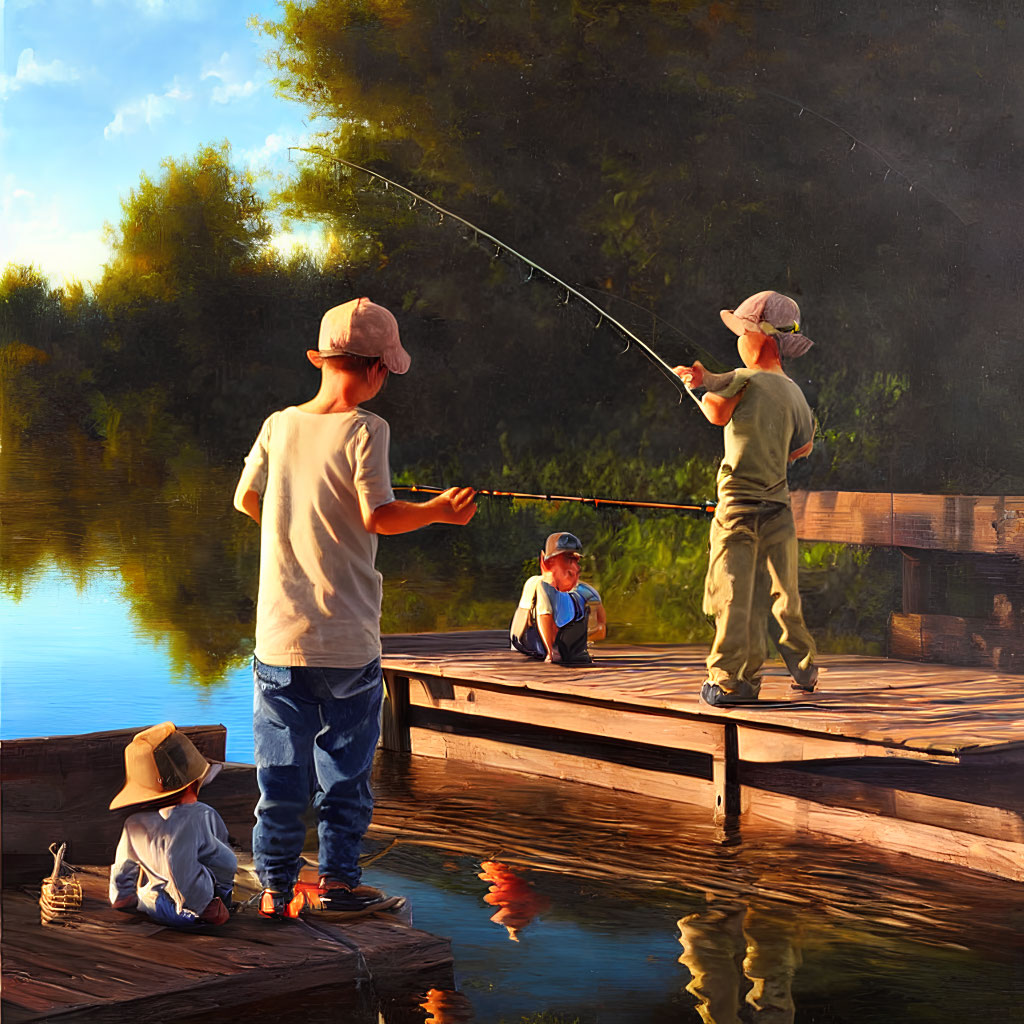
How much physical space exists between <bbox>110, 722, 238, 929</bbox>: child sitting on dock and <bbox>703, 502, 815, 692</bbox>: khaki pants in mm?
1826

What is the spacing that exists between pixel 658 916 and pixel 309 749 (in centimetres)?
113

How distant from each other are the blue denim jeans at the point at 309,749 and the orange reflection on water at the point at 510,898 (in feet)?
2.43

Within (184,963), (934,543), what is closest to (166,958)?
(184,963)

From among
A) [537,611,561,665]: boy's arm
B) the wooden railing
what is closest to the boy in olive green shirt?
[537,611,561,665]: boy's arm

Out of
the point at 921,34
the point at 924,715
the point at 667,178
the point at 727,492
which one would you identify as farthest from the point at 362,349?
the point at 667,178

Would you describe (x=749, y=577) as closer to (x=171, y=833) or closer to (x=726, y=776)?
(x=726, y=776)

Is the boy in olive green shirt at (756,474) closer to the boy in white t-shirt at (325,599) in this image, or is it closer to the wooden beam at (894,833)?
the wooden beam at (894,833)

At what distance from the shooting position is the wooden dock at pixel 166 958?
2.55 m

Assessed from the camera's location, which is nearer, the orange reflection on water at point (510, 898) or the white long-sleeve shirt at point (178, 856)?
the white long-sleeve shirt at point (178, 856)

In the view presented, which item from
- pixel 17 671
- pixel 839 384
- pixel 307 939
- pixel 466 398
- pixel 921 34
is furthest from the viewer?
pixel 466 398

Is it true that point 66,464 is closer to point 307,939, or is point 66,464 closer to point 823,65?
point 823,65

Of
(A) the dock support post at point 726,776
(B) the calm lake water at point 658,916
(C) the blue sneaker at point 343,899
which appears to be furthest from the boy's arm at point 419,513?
(A) the dock support post at point 726,776

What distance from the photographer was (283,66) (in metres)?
10.8

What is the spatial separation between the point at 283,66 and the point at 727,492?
768cm
